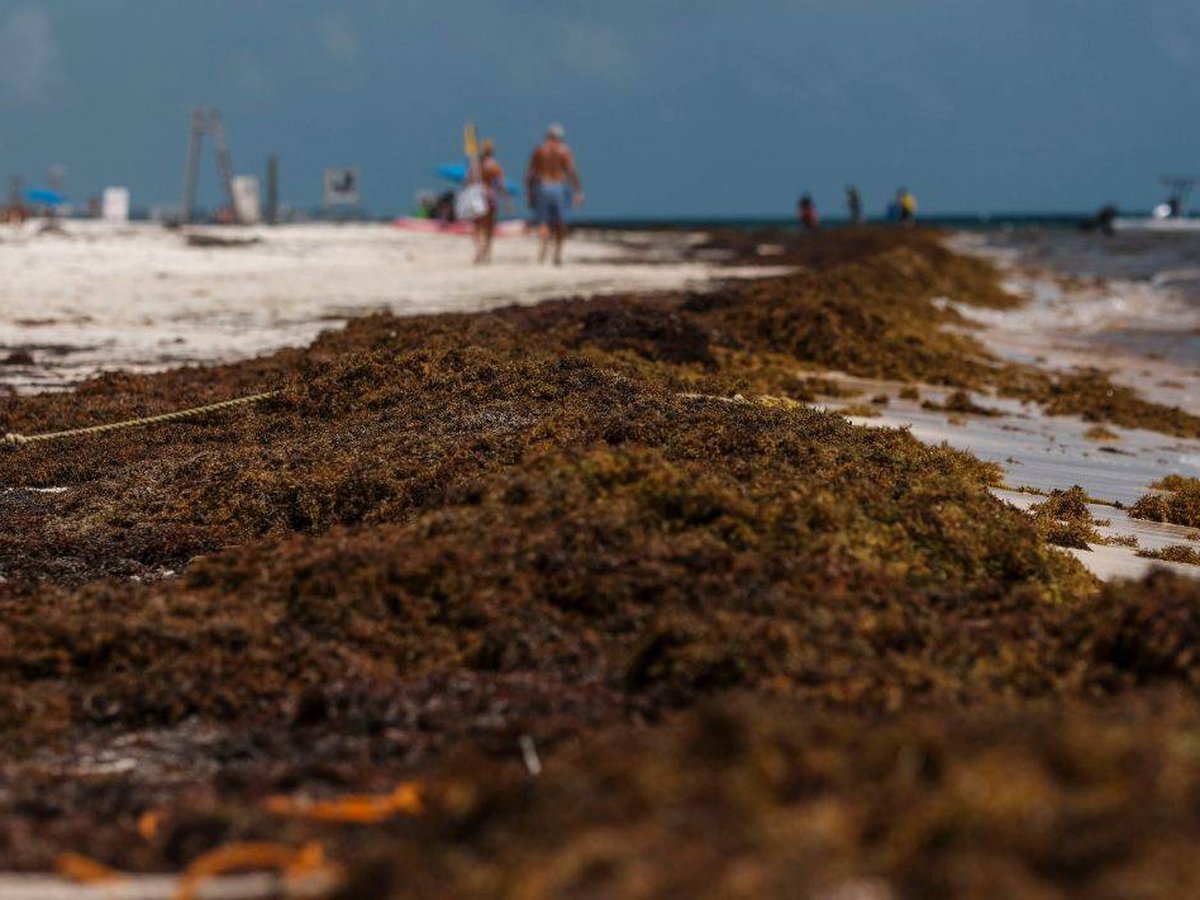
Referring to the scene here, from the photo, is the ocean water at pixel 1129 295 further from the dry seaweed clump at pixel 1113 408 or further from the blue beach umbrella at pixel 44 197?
the blue beach umbrella at pixel 44 197

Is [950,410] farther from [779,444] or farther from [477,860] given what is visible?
[477,860]

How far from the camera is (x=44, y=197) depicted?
131 feet

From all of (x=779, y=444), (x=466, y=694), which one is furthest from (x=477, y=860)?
(x=779, y=444)

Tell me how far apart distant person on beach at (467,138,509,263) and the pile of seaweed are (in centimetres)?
1389

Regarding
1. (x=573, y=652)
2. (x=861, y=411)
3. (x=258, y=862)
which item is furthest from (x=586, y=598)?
(x=861, y=411)

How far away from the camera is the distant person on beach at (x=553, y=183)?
19300 mm

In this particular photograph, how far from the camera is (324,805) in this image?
2.48 meters

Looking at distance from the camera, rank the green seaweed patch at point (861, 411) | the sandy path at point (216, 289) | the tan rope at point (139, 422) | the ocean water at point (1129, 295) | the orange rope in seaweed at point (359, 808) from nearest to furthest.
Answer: the orange rope in seaweed at point (359, 808) < the tan rope at point (139, 422) < the green seaweed patch at point (861, 411) < the sandy path at point (216, 289) < the ocean water at point (1129, 295)

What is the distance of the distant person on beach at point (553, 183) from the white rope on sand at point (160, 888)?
57.3ft

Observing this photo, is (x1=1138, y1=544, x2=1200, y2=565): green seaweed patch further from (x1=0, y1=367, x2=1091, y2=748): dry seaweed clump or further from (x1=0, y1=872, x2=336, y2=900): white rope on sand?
(x1=0, y1=872, x2=336, y2=900): white rope on sand

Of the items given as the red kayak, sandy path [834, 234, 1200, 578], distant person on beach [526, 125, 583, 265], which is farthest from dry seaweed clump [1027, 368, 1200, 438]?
the red kayak

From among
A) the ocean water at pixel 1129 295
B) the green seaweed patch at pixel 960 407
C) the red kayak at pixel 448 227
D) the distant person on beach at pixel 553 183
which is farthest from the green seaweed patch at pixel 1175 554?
the red kayak at pixel 448 227

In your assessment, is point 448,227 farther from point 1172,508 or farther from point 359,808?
point 359,808

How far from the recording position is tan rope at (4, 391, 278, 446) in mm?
6280
